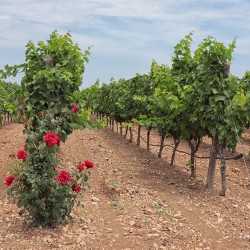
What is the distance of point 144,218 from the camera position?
342 inches

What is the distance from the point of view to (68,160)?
52.9 feet

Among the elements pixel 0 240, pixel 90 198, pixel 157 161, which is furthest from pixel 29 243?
pixel 157 161

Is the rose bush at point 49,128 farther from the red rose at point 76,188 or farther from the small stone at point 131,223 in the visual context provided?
the small stone at point 131,223

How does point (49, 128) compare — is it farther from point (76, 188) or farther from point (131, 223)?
point (131, 223)

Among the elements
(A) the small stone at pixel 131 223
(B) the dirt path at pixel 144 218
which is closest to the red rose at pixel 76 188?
(B) the dirt path at pixel 144 218

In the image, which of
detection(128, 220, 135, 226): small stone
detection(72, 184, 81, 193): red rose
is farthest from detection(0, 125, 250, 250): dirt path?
detection(72, 184, 81, 193): red rose

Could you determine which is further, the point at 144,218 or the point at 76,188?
the point at 144,218

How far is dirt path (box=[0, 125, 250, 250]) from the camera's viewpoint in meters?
7.22

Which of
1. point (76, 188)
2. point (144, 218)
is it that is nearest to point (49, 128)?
point (76, 188)

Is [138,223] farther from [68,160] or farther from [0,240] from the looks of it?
[68,160]

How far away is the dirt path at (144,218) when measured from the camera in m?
7.22

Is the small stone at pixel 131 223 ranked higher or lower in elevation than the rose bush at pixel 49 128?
lower

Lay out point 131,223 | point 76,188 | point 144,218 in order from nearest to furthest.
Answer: point 76,188
point 131,223
point 144,218

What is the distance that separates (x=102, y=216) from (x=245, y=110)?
514 centimetres
